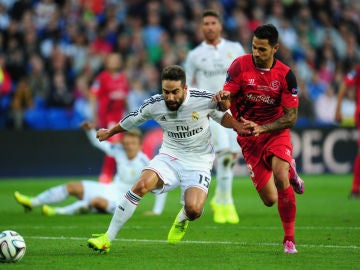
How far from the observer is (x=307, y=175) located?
66.2ft

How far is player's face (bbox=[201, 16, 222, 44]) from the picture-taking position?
11.9m

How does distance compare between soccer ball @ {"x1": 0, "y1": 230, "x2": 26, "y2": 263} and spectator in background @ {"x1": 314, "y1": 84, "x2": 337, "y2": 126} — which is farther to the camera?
spectator in background @ {"x1": 314, "y1": 84, "x2": 337, "y2": 126}

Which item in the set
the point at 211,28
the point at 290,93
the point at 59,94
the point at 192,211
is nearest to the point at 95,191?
the point at 211,28

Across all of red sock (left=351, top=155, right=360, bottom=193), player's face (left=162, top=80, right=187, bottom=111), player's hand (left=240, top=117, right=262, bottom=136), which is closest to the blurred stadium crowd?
red sock (left=351, top=155, right=360, bottom=193)

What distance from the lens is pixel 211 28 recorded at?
11977 mm

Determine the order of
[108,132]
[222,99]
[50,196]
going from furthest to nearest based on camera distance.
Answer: [50,196] < [108,132] < [222,99]

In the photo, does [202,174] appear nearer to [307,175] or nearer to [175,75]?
[175,75]

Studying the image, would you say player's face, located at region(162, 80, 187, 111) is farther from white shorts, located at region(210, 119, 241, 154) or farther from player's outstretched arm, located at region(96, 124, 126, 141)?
white shorts, located at region(210, 119, 241, 154)

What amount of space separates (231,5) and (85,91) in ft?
19.7

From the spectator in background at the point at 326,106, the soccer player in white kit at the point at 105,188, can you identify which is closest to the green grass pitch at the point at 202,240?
the soccer player in white kit at the point at 105,188

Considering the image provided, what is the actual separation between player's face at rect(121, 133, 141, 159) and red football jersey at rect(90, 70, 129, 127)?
3.47 metres

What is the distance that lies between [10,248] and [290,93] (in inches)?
123

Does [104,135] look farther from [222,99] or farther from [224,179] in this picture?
[224,179]

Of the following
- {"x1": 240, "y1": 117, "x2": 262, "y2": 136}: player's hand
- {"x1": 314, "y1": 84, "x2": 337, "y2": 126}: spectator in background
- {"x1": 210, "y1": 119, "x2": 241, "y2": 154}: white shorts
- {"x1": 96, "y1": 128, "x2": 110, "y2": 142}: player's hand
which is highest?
{"x1": 240, "y1": 117, "x2": 262, "y2": 136}: player's hand
